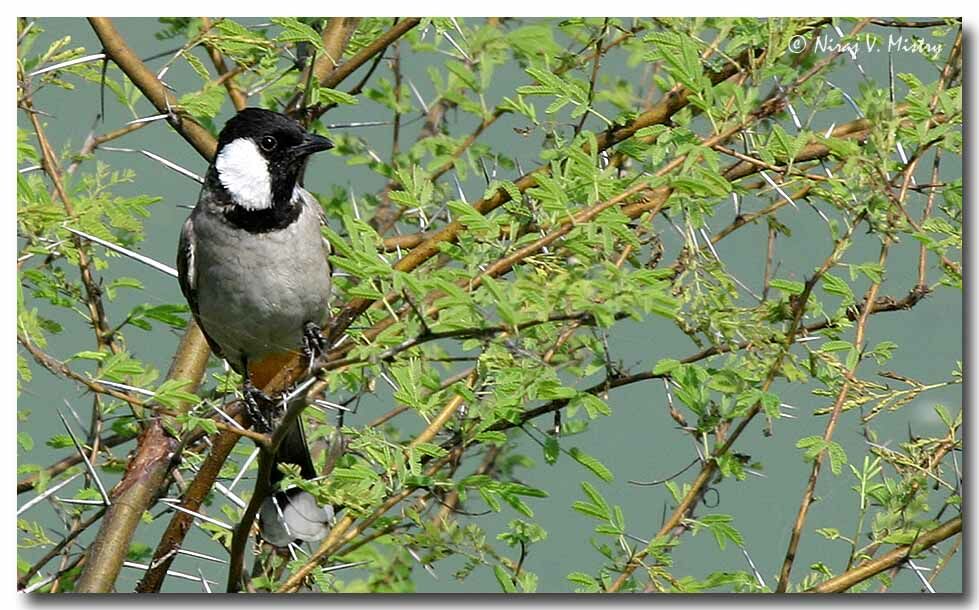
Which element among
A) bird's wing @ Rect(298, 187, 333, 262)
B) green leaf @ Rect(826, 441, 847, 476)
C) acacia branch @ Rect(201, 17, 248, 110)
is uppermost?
acacia branch @ Rect(201, 17, 248, 110)

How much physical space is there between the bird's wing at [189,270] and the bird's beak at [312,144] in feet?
1.08

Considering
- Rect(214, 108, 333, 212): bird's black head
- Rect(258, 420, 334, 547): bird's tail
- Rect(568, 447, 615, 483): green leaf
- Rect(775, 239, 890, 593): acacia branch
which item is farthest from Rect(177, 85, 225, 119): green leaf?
Rect(775, 239, 890, 593): acacia branch

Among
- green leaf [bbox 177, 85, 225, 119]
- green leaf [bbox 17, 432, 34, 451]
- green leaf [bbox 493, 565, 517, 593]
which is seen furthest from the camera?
green leaf [bbox 177, 85, 225, 119]

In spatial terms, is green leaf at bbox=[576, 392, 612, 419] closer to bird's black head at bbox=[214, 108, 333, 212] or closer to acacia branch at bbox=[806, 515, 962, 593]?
acacia branch at bbox=[806, 515, 962, 593]

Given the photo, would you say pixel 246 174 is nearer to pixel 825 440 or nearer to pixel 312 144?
pixel 312 144

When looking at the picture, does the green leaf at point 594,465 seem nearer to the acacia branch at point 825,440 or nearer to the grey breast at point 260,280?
the acacia branch at point 825,440

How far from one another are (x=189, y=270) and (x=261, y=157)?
0.32 metres

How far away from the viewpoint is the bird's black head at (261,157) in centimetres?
297

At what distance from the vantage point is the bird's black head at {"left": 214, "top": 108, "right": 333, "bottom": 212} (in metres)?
2.97

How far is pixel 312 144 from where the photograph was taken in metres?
2.97

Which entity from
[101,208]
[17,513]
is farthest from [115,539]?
[101,208]

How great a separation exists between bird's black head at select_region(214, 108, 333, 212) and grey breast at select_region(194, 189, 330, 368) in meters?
0.06

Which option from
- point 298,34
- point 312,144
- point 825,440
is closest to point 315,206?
point 312,144

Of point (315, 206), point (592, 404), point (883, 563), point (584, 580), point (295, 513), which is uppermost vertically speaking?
point (315, 206)
